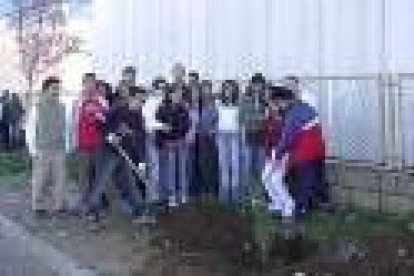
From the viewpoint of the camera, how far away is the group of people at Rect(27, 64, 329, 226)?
52.0ft

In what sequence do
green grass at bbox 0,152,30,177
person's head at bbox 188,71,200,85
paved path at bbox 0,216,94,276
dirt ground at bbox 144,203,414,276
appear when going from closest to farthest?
dirt ground at bbox 144,203,414,276 < paved path at bbox 0,216,94,276 < person's head at bbox 188,71,200,85 < green grass at bbox 0,152,30,177

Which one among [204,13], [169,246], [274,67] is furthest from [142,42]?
[169,246]

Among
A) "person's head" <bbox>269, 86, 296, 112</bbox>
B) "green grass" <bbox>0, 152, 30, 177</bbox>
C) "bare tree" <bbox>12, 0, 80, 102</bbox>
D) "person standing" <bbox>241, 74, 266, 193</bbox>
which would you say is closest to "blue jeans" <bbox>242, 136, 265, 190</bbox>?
"person standing" <bbox>241, 74, 266, 193</bbox>

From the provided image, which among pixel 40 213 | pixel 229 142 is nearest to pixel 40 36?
pixel 40 213

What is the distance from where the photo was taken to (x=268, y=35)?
1775 centimetres

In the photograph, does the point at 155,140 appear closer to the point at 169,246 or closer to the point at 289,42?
the point at 289,42

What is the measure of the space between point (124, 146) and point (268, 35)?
300 cm

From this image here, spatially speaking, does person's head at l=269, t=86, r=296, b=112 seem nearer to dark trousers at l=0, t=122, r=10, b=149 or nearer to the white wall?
the white wall

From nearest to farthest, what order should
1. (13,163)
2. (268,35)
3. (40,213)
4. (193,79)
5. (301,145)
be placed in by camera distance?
1. (301,145)
2. (193,79)
3. (40,213)
4. (268,35)
5. (13,163)

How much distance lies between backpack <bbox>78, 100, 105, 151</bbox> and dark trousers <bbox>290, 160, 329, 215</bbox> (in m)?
2.65

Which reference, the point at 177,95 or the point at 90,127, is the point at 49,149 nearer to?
the point at 90,127

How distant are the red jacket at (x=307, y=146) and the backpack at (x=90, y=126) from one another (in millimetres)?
2680

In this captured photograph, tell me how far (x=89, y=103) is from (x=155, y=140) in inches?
37.5

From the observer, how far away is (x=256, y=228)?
12.5m
